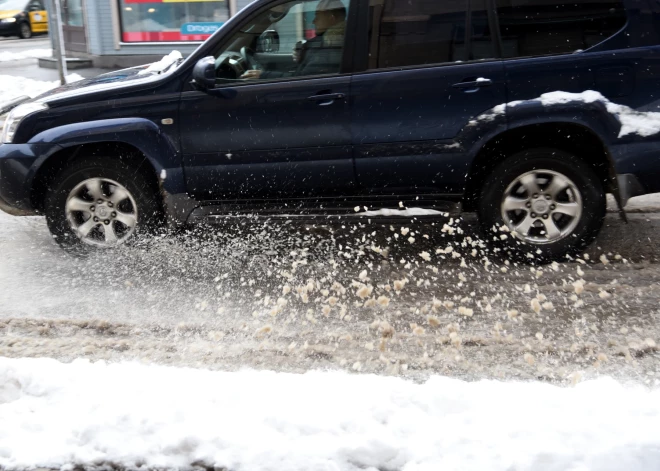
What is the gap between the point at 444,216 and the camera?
16.1 feet

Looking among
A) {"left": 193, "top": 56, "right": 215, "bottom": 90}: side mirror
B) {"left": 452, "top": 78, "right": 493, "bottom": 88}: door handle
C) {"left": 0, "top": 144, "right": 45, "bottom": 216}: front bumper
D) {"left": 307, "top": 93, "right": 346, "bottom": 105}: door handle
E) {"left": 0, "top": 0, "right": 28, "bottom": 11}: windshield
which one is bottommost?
{"left": 0, "top": 144, "right": 45, "bottom": 216}: front bumper

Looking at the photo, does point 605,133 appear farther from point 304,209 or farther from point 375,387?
point 375,387

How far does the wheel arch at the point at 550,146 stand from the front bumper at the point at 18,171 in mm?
3000

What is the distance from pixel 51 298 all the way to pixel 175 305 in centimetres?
84

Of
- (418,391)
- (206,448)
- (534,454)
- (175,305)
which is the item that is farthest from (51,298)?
(534,454)

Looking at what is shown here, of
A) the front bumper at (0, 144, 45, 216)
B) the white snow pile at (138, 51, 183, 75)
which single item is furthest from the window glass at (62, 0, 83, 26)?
the front bumper at (0, 144, 45, 216)

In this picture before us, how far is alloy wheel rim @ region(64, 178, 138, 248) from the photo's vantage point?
17.1 ft

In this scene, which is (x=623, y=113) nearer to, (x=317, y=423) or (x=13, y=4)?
(x=317, y=423)

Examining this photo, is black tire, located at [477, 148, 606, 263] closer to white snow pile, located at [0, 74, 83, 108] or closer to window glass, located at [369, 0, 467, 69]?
window glass, located at [369, 0, 467, 69]

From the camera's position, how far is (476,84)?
4746mm

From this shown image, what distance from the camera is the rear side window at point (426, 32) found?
4.81m

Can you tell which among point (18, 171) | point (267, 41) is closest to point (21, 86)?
point (18, 171)

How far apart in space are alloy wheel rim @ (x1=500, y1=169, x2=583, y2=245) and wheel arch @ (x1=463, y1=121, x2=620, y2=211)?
19cm

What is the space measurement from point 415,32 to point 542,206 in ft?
4.62
